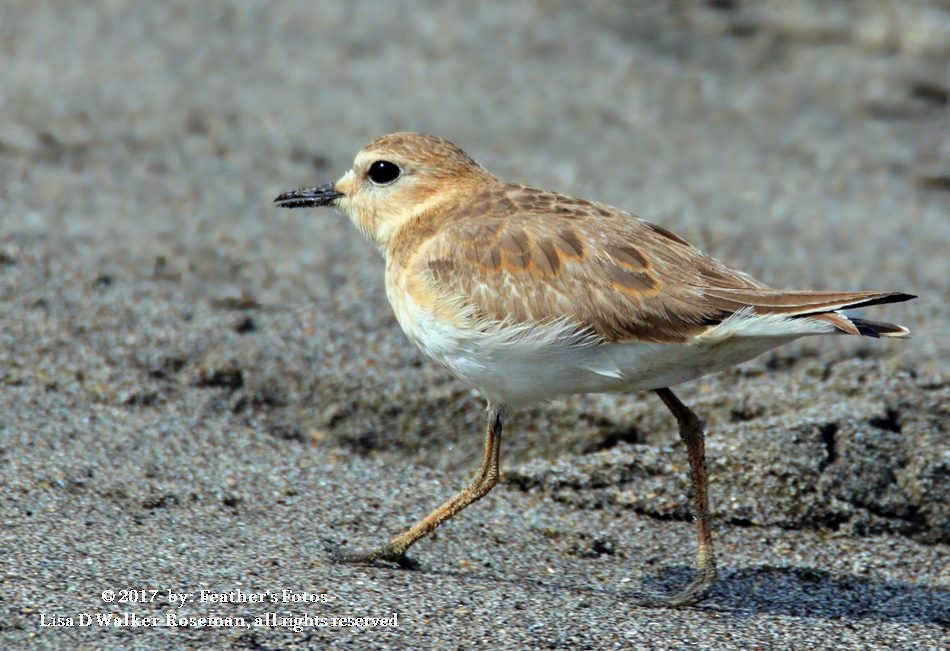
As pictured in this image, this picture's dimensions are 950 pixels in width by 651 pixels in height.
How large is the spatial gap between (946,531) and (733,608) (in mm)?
1106

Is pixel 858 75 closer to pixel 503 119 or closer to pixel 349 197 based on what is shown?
pixel 503 119

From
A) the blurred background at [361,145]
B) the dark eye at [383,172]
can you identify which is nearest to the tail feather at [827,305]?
the dark eye at [383,172]

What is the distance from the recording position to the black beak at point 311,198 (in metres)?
5.35

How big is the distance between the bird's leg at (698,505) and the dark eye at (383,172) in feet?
4.96

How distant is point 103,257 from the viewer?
665 cm

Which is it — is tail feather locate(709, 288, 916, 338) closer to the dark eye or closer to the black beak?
the dark eye

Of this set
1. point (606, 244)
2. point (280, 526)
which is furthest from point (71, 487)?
point (606, 244)

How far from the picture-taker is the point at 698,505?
175 inches

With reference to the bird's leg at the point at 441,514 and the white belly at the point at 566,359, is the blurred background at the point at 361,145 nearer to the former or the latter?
the bird's leg at the point at 441,514

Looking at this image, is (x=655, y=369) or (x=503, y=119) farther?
(x=503, y=119)

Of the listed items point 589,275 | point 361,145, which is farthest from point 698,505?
point 361,145

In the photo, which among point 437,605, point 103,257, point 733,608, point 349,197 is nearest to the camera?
point 437,605

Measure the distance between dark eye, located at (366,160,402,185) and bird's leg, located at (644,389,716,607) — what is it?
4.96ft

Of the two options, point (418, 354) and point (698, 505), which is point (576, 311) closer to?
point (698, 505)
